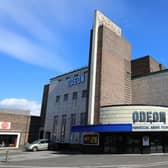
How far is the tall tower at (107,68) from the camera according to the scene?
33984mm

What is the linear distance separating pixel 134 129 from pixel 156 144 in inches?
173

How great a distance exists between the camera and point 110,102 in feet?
115

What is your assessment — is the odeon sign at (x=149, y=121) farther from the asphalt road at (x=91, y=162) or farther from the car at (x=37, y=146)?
the car at (x=37, y=146)

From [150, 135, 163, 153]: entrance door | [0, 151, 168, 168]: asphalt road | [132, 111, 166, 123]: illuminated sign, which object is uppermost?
[132, 111, 166, 123]: illuminated sign

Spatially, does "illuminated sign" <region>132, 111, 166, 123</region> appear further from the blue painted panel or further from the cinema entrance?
the cinema entrance

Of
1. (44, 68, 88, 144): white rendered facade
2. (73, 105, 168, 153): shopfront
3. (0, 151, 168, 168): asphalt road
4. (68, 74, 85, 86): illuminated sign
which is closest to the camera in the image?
(0, 151, 168, 168): asphalt road

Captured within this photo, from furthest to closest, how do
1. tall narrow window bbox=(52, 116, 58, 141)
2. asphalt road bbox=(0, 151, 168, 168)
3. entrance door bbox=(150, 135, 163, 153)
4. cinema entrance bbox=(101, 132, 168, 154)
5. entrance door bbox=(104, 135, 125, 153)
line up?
tall narrow window bbox=(52, 116, 58, 141) < entrance door bbox=(104, 135, 125, 153) < entrance door bbox=(150, 135, 163, 153) < cinema entrance bbox=(101, 132, 168, 154) < asphalt road bbox=(0, 151, 168, 168)

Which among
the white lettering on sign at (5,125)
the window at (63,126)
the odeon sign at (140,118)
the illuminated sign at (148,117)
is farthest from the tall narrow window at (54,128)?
the illuminated sign at (148,117)

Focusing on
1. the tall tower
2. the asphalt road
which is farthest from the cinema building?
the asphalt road

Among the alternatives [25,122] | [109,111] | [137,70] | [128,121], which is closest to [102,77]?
[109,111]

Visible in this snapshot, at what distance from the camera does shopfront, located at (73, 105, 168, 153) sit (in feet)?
91.0

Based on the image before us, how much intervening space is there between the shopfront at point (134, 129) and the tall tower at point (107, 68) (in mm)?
3030

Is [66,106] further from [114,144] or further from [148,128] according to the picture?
[148,128]

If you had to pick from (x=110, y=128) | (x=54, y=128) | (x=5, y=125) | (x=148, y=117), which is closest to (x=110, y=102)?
(x=110, y=128)
